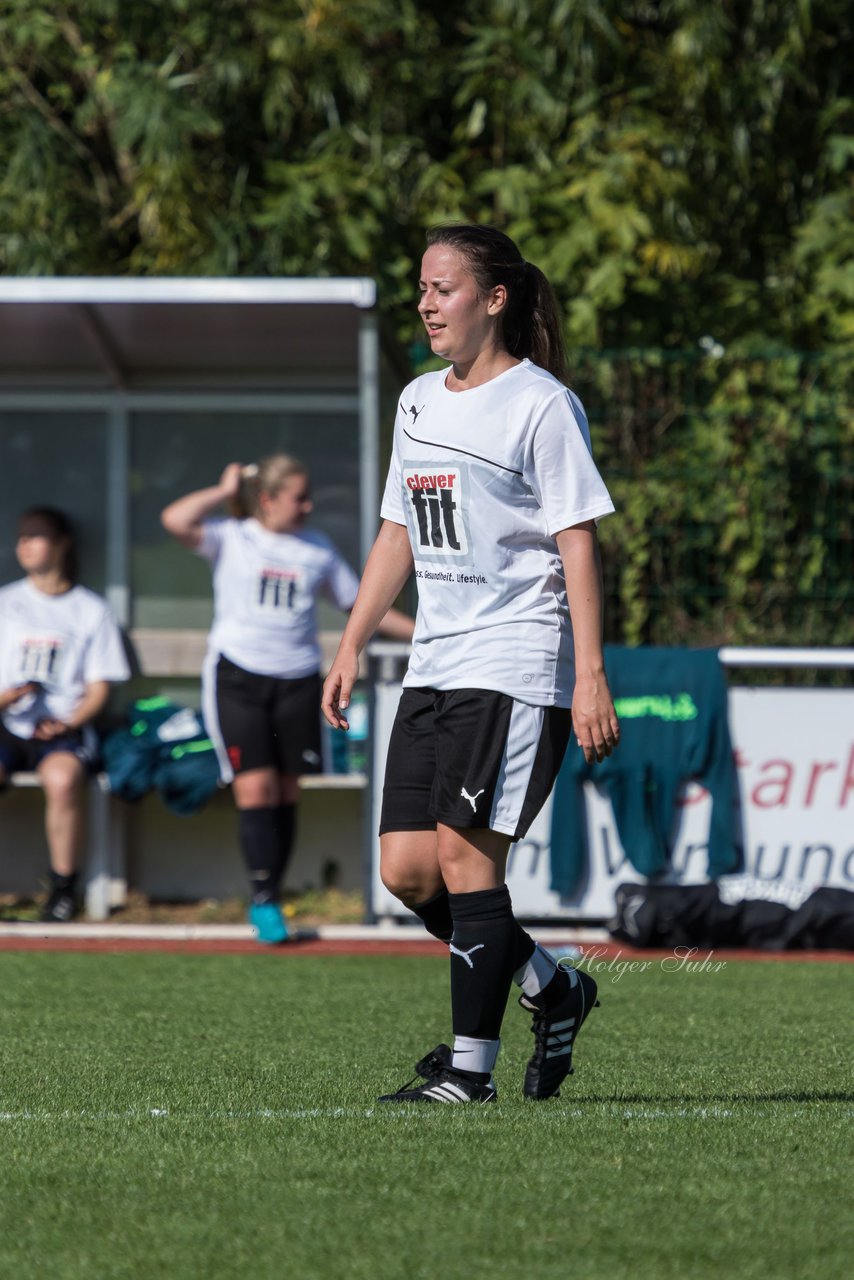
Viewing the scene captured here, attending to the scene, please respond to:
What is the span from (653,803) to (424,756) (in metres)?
4.42

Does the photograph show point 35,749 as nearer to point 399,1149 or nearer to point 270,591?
point 270,591

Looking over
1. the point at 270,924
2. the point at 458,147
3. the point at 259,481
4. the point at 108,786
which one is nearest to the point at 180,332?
the point at 259,481

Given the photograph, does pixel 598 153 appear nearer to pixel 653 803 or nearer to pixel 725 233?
pixel 725 233

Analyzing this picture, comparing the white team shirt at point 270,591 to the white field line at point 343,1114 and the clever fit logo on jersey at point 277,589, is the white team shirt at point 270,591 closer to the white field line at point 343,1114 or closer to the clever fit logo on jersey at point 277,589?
the clever fit logo on jersey at point 277,589

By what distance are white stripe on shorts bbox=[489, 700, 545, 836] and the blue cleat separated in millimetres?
4229

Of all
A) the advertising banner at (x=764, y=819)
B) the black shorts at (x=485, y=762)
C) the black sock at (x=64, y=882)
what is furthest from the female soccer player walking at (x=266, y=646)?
the black shorts at (x=485, y=762)

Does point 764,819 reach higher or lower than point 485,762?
lower

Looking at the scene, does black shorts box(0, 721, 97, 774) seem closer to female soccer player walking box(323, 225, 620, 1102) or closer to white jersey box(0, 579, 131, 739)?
white jersey box(0, 579, 131, 739)

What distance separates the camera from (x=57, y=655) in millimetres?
9117

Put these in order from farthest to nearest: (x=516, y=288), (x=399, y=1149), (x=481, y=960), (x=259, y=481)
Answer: (x=259, y=481), (x=516, y=288), (x=481, y=960), (x=399, y=1149)

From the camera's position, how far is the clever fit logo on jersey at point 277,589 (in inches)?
329

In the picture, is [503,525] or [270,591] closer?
[503,525]

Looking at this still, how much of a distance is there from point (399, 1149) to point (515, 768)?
0.84 m

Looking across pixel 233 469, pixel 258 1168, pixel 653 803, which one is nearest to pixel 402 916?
pixel 653 803
